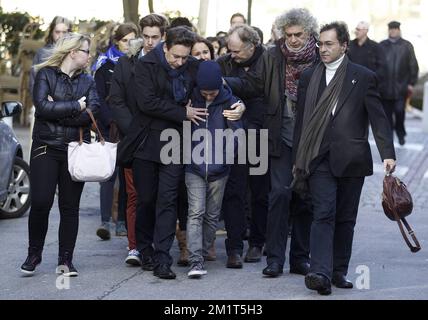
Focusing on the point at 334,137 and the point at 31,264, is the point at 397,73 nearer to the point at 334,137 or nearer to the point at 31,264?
the point at 334,137

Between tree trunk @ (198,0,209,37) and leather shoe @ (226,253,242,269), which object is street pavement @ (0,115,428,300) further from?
tree trunk @ (198,0,209,37)

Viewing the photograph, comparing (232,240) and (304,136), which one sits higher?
(304,136)

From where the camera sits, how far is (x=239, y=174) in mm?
9852

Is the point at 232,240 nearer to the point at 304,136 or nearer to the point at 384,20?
the point at 304,136

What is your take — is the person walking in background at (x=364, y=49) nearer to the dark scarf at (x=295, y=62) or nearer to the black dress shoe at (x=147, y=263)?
the dark scarf at (x=295, y=62)

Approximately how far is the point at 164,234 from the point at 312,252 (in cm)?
123

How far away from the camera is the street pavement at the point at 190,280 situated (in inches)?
339

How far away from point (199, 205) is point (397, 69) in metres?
12.8

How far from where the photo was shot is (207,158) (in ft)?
30.5

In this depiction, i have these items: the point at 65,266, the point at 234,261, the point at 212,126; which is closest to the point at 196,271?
the point at 234,261

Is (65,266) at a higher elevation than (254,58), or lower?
lower

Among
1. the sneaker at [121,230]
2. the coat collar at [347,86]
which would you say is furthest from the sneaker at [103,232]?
the coat collar at [347,86]

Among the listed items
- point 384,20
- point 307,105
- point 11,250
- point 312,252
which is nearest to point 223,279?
point 312,252

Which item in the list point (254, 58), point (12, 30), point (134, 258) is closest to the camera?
point (134, 258)
